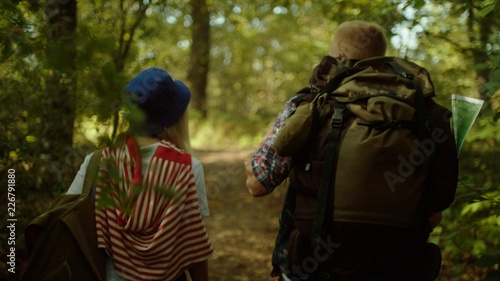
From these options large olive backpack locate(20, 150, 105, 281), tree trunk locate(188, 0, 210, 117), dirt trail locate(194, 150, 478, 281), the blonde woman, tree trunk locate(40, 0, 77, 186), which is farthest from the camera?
tree trunk locate(188, 0, 210, 117)

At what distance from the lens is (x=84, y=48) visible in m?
1.07

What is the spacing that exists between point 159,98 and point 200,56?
36.5 ft

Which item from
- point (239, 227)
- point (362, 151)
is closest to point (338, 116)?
point (362, 151)

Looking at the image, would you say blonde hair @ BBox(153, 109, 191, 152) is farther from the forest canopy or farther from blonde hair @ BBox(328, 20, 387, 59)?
blonde hair @ BBox(328, 20, 387, 59)

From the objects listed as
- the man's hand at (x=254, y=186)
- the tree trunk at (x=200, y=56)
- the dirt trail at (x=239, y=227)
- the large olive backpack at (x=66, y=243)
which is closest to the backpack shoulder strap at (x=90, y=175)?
the large olive backpack at (x=66, y=243)

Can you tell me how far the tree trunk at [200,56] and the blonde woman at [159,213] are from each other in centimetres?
565

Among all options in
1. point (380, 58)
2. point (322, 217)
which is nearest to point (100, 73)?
point (322, 217)

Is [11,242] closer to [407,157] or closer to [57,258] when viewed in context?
[57,258]

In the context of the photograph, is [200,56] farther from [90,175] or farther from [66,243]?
[66,243]

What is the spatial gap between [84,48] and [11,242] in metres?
1.74

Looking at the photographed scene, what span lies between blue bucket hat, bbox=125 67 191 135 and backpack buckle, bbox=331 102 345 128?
2.44 feet

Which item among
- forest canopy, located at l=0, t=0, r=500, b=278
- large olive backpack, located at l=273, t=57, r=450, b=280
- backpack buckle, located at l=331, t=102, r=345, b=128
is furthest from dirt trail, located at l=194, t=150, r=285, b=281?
backpack buckle, located at l=331, t=102, r=345, b=128

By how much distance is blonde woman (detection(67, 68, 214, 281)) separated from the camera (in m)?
1.92

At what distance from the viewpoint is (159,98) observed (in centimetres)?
204
